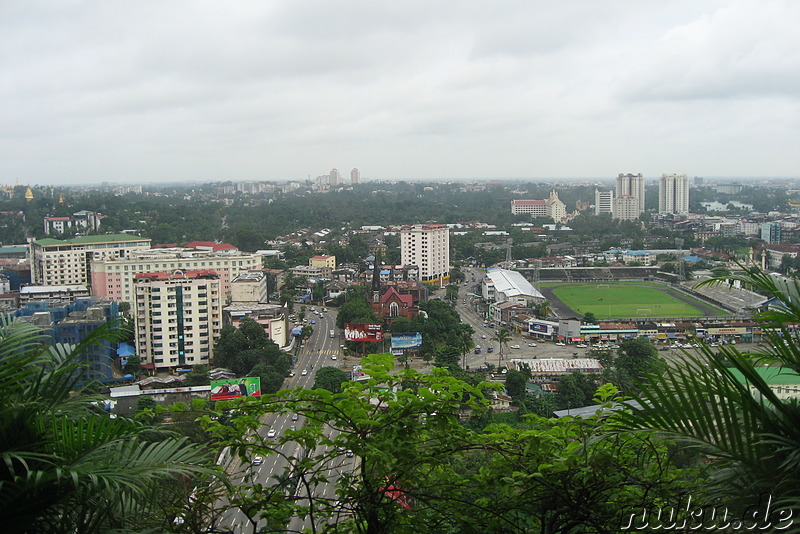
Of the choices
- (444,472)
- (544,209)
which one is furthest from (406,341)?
(544,209)

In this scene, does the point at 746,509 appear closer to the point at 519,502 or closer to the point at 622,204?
the point at 519,502

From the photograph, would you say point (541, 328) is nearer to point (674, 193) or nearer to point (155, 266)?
point (155, 266)

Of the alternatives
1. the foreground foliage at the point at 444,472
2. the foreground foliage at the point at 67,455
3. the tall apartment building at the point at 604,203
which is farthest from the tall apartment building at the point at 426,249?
the tall apartment building at the point at 604,203

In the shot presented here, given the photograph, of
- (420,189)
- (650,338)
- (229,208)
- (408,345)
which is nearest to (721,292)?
(650,338)

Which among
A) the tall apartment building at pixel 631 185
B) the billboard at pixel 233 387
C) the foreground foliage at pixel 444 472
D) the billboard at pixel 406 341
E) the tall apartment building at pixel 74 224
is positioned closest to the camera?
the foreground foliage at pixel 444 472

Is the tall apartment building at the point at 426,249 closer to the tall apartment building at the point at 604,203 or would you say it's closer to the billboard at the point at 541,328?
the billboard at the point at 541,328

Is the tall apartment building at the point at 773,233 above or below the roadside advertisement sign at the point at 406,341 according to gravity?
above
